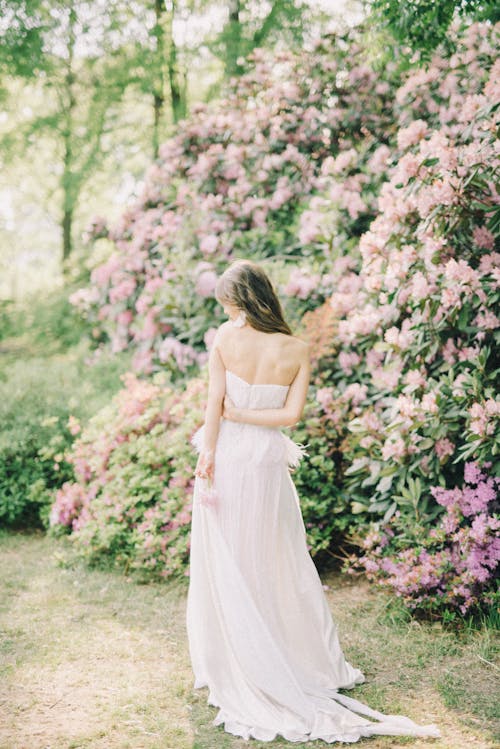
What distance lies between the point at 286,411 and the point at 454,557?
5.15 feet

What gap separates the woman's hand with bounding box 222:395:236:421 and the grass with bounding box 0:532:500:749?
54.0 inches

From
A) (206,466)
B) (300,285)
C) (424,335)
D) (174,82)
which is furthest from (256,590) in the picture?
(174,82)

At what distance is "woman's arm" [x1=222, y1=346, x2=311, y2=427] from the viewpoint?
3402mm

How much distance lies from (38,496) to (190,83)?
888cm

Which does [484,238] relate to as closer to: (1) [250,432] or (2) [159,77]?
(1) [250,432]

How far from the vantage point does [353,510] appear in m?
4.88

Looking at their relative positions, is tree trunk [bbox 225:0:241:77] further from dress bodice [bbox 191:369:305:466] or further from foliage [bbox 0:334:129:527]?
dress bodice [bbox 191:369:305:466]

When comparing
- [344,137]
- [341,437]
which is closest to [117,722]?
[341,437]

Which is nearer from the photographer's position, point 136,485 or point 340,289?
point 136,485

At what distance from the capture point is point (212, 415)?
345 cm

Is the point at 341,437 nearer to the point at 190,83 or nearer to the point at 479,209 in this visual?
the point at 479,209

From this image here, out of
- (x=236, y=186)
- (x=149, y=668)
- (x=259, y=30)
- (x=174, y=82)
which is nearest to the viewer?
(x=149, y=668)

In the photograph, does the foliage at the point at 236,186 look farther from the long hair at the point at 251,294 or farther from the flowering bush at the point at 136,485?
the long hair at the point at 251,294

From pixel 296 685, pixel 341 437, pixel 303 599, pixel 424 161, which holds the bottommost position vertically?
pixel 296 685
